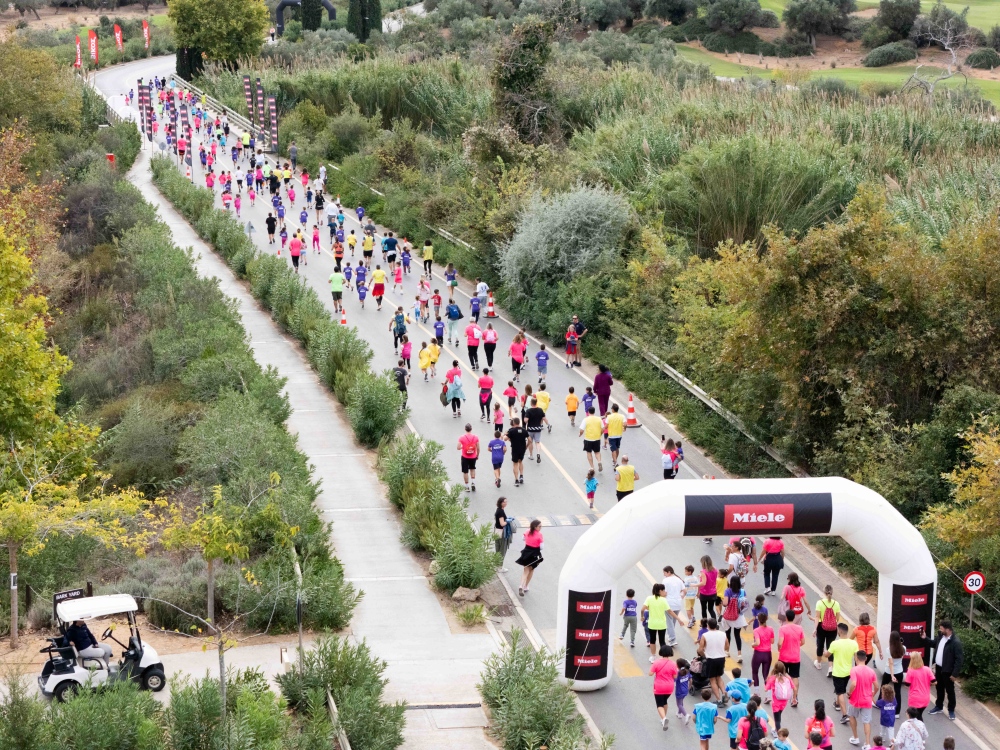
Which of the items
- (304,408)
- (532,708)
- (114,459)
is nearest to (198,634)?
(532,708)

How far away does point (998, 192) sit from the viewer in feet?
103

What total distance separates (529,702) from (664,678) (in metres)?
1.82

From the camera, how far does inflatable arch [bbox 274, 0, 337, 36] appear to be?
99.4 m

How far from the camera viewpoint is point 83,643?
16.5 meters

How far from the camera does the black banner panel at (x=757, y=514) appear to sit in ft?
57.9

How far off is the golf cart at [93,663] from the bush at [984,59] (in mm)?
70106

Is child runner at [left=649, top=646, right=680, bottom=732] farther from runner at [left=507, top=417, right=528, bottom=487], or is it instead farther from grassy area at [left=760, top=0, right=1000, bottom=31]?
grassy area at [left=760, top=0, right=1000, bottom=31]

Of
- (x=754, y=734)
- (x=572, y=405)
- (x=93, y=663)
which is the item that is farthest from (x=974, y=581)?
(x=93, y=663)

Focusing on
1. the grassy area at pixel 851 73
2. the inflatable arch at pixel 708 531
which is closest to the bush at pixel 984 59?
the grassy area at pixel 851 73

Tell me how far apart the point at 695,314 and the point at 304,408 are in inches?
358

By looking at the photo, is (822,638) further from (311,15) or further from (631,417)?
(311,15)

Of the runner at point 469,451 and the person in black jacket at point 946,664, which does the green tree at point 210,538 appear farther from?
the person in black jacket at point 946,664

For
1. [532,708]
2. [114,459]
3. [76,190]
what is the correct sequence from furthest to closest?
[76,190] → [114,459] → [532,708]

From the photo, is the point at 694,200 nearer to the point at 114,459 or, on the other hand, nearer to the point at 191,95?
the point at 114,459
